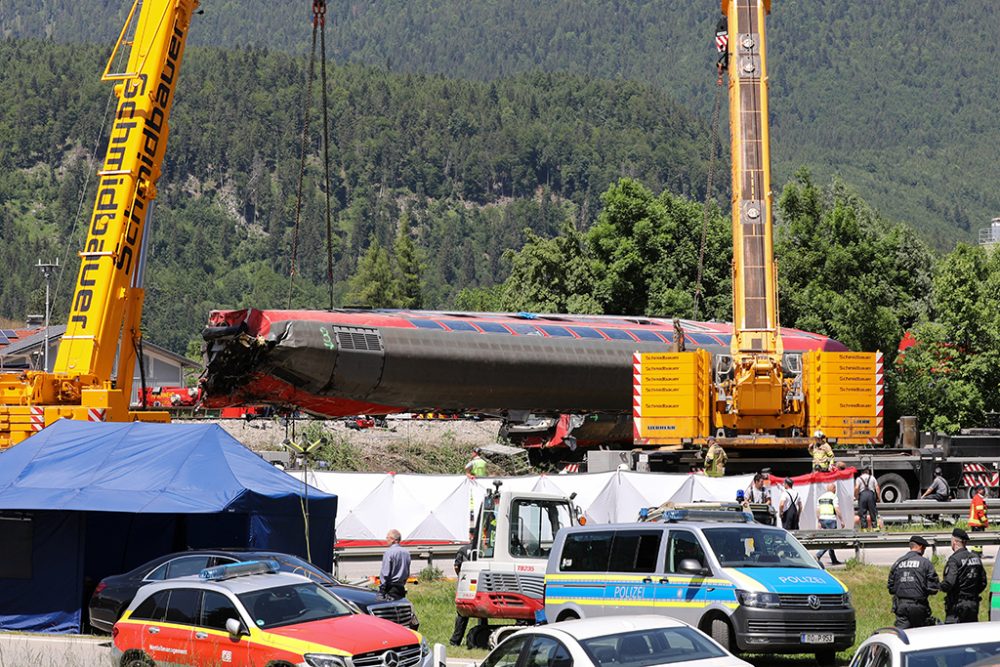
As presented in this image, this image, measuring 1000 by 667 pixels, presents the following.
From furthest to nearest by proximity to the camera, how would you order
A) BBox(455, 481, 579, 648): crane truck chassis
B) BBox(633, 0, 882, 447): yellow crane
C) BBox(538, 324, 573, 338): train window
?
BBox(538, 324, 573, 338): train window → BBox(633, 0, 882, 447): yellow crane → BBox(455, 481, 579, 648): crane truck chassis

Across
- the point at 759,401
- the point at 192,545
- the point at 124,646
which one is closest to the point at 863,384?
the point at 759,401

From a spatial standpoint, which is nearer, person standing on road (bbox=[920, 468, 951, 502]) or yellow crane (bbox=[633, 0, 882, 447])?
yellow crane (bbox=[633, 0, 882, 447])

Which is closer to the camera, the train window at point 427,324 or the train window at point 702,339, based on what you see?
the train window at point 427,324

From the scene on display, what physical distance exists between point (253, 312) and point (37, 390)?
13.3 metres

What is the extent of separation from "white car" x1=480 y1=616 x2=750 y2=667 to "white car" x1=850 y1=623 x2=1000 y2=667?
190 cm

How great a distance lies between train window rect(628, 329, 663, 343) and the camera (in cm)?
4991

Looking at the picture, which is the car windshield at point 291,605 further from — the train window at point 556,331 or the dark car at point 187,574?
the train window at point 556,331

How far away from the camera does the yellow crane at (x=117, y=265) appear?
25.1m

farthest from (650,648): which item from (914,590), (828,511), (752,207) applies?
(752,207)

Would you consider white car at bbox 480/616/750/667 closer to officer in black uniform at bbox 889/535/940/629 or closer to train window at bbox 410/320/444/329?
officer in black uniform at bbox 889/535/940/629

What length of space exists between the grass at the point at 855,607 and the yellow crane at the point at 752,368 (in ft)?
25.7

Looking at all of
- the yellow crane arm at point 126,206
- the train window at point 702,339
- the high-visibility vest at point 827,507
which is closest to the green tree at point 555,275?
the train window at point 702,339

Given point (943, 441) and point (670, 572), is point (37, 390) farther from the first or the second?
point (943, 441)

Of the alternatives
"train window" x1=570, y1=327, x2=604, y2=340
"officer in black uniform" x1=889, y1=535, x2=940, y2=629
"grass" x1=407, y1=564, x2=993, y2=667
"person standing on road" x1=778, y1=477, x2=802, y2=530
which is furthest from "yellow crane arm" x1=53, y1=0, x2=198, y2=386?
"train window" x1=570, y1=327, x2=604, y2=340
